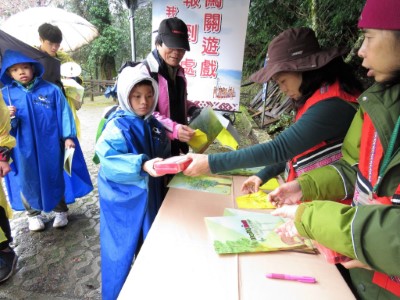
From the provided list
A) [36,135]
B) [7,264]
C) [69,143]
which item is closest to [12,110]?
[36,135]

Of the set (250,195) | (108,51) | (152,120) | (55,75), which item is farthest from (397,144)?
(108,51)

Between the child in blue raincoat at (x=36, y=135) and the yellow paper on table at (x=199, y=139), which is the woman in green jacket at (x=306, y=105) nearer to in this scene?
the yellow paper on table at (x=199, y=139)

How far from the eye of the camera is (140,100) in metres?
1.70

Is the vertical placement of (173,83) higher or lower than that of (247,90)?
higher

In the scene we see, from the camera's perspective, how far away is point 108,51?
1245cm

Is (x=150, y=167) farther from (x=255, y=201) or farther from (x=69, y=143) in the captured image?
(x=69, y=143)

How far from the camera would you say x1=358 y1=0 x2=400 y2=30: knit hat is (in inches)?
30.9

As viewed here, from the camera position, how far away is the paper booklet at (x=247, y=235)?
3.82ft

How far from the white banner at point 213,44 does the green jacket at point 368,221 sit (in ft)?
9.70

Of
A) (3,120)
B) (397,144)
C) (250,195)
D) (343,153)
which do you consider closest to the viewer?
(397,144)

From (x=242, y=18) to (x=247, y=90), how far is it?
20.9 ft

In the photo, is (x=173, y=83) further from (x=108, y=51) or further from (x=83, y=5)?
(x=83, y=5)

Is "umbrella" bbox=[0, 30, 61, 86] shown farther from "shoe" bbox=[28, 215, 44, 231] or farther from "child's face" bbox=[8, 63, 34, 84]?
"shoe" bbox=[28, 215, 44, 231]

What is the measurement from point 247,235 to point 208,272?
0.91 ft
